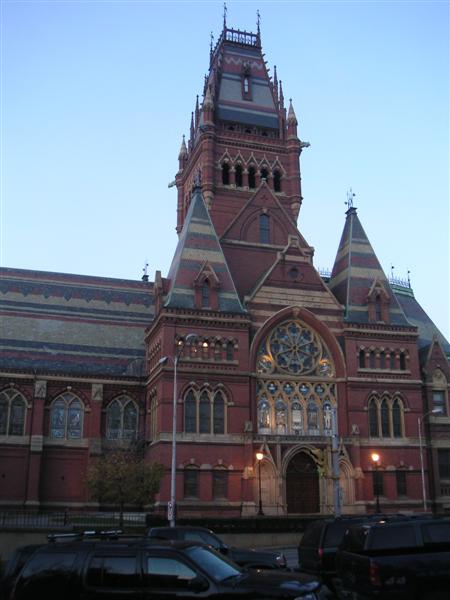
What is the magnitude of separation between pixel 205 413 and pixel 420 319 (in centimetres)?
2728

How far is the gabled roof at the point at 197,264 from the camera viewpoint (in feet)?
164

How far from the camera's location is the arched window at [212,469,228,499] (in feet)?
151

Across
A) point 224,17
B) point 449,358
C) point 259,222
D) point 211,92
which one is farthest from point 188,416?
point 224,17

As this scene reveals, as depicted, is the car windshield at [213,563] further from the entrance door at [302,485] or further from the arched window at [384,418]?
the arched window at [384,418]

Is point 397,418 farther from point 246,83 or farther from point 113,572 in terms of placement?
point 113,572

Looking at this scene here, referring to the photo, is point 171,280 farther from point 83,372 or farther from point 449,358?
point 449,358

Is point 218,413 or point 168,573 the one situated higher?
point 218,413

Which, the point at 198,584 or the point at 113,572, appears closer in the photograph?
the point at 198,584

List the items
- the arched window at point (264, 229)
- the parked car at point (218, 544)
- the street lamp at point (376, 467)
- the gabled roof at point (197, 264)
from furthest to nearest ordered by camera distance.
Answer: the arched window at point (264, 229) → the gabled roof at point (197, 264) → the street lamp at point (376, 467) → the parked car at point (218, 544)

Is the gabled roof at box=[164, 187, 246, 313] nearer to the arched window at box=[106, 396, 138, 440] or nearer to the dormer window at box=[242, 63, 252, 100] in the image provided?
the arched window at box=[106, 396, 138, 440]

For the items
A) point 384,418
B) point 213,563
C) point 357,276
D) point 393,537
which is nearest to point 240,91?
point 357,276

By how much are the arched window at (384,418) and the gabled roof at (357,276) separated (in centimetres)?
660

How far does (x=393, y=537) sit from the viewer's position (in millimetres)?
15961

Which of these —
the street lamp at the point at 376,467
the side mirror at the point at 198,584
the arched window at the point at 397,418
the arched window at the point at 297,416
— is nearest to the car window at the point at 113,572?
the side mirror at the point at 198,584
